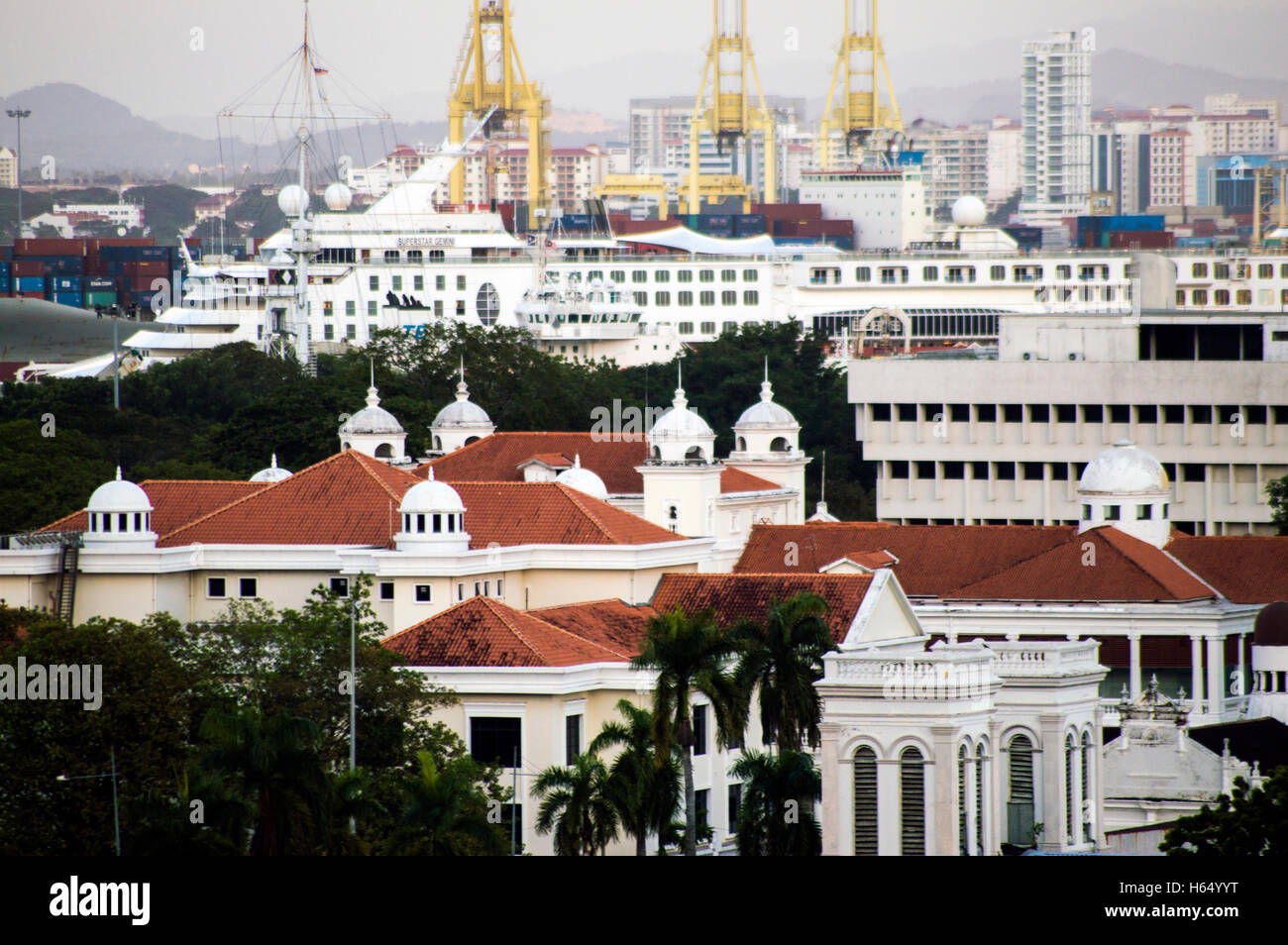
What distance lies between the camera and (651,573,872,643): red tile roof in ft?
208

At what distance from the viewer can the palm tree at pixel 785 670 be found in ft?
182

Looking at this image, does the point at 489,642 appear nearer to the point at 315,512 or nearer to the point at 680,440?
the point at 315,512

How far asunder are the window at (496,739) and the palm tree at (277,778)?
1142 cm

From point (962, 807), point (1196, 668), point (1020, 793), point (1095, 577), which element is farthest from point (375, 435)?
point (962, 807)

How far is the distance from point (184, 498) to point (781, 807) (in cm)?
3028

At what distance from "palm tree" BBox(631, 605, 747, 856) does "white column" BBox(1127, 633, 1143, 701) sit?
74.5 feet

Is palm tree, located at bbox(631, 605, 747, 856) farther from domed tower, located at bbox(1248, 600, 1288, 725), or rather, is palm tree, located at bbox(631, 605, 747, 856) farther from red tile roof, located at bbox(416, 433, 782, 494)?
red tile roof, located at bbox(416, 433, 782, 494)

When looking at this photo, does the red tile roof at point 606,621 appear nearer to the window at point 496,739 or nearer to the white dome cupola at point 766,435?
the window at point 496,739

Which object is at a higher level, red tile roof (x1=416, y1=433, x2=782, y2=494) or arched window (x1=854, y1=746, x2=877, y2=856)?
red tile roof (x1=416, y1=433, x2=782, y2=494)

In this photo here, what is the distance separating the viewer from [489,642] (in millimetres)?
58844

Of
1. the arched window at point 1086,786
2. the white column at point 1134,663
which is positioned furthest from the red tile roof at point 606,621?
the white column at point 1134,663

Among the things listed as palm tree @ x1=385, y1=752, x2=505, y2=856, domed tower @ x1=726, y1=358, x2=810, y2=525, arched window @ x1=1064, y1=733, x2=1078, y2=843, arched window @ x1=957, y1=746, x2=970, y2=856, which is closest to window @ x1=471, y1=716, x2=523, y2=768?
palm tree @ x1=385, y1=752, x2=505, y2=856
